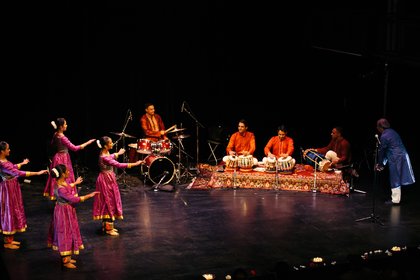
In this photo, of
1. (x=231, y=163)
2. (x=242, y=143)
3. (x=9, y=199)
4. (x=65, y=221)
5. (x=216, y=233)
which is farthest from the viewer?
(x=242, y=143)

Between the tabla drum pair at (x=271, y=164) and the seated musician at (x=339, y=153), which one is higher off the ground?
the seated musician at (x=339, y=153)

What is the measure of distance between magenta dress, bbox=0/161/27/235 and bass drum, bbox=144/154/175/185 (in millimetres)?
3282

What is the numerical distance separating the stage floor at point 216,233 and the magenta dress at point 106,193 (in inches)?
13.1

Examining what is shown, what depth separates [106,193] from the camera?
7.42m

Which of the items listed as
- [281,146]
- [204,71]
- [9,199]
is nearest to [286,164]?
[281,146]

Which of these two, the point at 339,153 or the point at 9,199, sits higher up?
the point at 339,153

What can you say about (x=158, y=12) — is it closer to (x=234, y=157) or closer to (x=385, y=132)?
(x=234, y=157)

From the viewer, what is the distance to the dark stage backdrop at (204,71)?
10633 mm

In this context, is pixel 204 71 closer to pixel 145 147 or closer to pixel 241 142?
pixel 241 142

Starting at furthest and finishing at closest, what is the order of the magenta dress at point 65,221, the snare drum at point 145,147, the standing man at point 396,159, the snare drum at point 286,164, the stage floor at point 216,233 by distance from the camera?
the snare drum at point 286,164, the snare drum at point 145,147, the standing man at point 396,159, the stage floor at point 216,233, the magenta dress at point 65,221

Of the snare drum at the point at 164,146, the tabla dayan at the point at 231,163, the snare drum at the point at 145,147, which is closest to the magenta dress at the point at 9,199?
the snare drum at the point at 145,147

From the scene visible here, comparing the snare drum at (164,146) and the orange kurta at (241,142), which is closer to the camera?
the snare drum at (164,146)

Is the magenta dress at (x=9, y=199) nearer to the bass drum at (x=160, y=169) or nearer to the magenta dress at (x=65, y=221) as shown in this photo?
the magenta dress at (x=65, y=221)

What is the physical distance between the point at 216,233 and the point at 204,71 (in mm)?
4776
